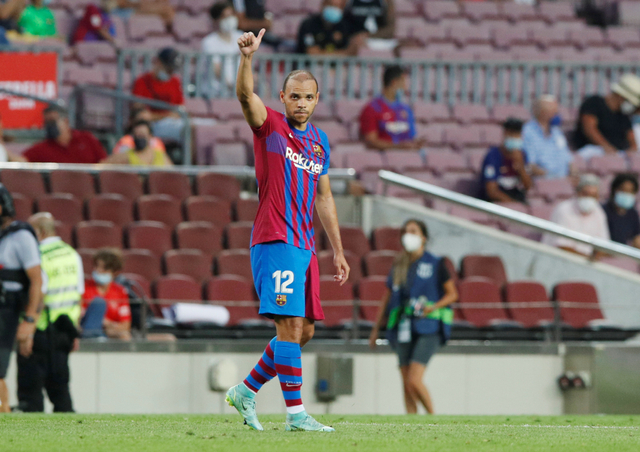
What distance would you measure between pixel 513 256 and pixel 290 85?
7808mm

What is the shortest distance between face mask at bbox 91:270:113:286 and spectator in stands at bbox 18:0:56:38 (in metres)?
6.78

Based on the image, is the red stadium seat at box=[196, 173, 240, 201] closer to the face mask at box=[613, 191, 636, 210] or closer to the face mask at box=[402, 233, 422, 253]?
the face mask at box=[402, 233, 422, 253]

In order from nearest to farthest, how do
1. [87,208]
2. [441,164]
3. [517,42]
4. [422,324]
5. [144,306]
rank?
1. [422,324]
2. [144,306]
3. [87,208]
4. [441,164]
5. [517,42]

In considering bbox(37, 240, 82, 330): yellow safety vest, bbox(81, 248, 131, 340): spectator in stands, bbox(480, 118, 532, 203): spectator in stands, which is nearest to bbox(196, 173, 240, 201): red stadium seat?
bbox(81, 248, 131, 340): spectator in stands

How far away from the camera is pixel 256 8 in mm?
18266

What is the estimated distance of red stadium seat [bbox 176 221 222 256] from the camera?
41.4 ft

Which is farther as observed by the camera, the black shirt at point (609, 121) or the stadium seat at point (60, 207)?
the black shirt at point (609, 121)

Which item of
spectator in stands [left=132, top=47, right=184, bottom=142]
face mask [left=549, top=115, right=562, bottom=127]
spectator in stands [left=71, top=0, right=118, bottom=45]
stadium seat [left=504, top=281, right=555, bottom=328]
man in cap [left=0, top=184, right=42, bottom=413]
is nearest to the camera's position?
man in cap [left=0, top=184, right=42, bottom=413]

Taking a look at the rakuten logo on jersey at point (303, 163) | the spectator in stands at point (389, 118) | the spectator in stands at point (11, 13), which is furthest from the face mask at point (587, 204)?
the rakuten logo on jersey at point (303, 163)

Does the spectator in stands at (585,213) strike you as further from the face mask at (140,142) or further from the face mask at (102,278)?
the face mask at (102,278)

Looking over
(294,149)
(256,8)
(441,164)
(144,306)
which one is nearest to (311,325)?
(294,149)

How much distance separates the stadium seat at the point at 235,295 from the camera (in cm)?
1180

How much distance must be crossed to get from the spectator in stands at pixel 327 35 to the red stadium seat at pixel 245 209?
14.9ft

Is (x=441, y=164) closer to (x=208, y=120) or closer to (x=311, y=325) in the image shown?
(x=208, y=120)
